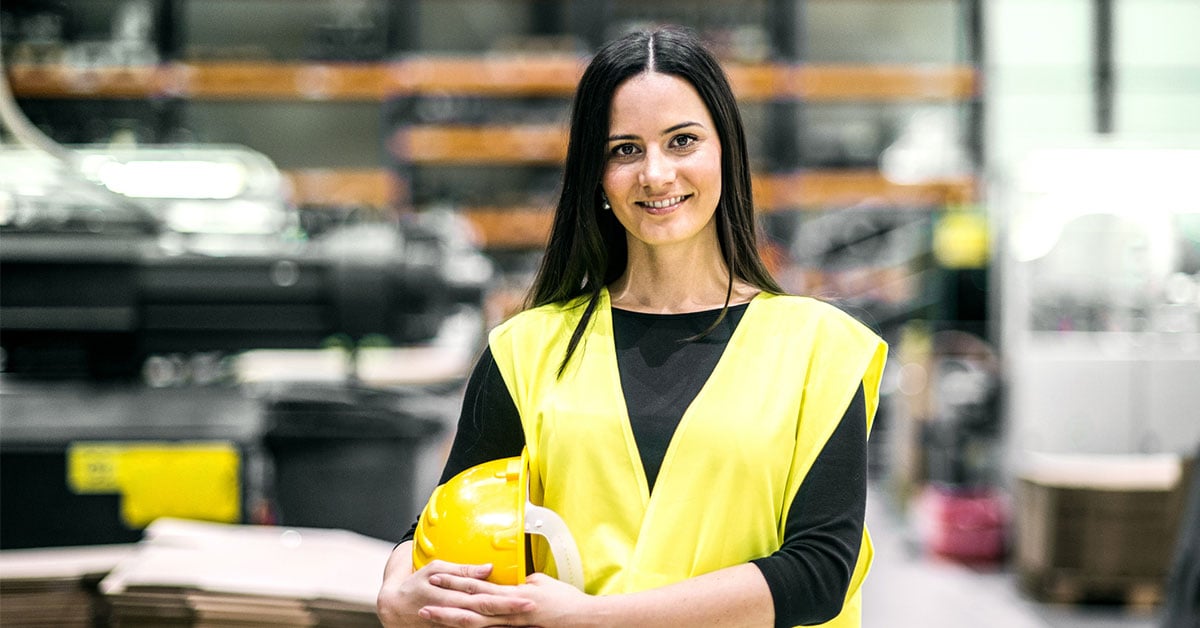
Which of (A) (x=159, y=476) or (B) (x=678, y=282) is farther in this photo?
(A) (x=159, y=476)

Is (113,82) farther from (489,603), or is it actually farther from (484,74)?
(489,603)

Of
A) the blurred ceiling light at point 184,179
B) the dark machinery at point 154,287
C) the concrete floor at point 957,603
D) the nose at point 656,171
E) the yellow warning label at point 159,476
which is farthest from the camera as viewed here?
the concrete floor at point 957,603

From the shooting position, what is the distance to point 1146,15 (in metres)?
7.67

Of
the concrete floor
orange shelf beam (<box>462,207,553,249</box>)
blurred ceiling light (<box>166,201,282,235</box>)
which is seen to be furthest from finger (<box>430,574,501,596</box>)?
orange shelf beam (<box>462,207,553,249</box>)

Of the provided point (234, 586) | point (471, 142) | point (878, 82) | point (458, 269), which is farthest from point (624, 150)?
point (878, 82)

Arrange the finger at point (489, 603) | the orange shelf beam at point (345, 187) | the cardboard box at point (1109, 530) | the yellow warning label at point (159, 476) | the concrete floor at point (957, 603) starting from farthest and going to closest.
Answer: the orange shelf beam at point (345, 187), the cardboard box at point (1109, 530), the concrete floor at point (957, 603), the yellow warning label at point (159, 476), the finger at point (489, 603)

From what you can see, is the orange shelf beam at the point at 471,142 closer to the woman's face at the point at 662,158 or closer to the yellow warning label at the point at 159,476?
the yellow warning label at the point at 159,476

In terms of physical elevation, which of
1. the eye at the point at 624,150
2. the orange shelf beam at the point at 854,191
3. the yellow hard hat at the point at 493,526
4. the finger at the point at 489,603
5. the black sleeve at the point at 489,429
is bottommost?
the finger at the point at 489,603

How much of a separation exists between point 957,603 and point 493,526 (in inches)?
150

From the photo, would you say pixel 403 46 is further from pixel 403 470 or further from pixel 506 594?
pixel 506 594

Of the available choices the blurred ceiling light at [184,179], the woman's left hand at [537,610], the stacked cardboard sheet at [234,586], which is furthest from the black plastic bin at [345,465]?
the blurred ceiling light at [184,179]

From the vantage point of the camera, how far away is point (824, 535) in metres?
1.13

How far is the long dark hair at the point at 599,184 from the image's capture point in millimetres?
1204

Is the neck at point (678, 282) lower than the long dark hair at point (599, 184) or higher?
lower
